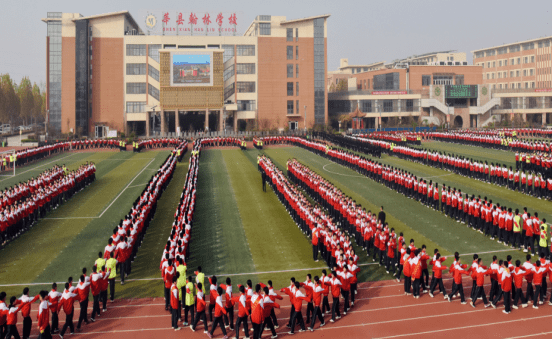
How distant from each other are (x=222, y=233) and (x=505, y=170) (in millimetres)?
15244

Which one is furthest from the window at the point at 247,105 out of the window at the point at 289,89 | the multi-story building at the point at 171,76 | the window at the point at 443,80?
the window at the point at 443,80

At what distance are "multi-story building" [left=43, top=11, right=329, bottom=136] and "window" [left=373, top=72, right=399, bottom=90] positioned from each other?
1467 cm

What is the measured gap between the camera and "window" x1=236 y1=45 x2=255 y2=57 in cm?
7744

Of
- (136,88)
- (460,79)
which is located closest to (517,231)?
(136,88)

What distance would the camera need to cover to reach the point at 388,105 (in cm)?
8619

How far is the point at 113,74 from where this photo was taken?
74.8m

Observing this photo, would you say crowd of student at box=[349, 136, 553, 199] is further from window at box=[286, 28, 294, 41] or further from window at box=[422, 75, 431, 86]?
window at box=[422, 75, 431, 86]

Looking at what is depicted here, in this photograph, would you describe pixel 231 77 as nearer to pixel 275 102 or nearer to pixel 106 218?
pixel 275 102

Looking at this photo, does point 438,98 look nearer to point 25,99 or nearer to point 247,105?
point 247,105

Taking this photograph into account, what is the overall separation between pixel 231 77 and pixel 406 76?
3099 cm

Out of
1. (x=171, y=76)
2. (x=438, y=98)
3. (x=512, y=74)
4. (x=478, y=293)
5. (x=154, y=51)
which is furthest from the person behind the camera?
(x=512, y=74)

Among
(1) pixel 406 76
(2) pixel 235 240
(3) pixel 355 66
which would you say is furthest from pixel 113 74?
(3) pixel 355 66

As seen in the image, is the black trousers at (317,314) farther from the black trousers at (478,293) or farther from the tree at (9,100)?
the tree at (9,100)

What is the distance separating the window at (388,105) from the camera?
→ 86.1m
